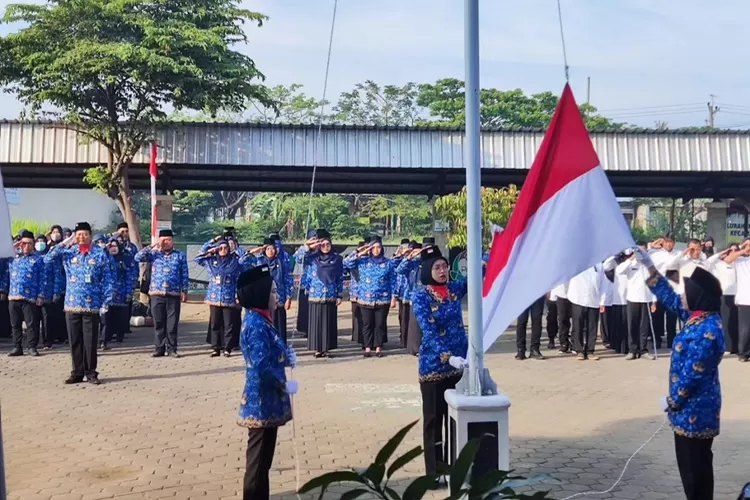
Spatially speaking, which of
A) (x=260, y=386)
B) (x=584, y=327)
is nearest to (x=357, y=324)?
(x=584, y=327)

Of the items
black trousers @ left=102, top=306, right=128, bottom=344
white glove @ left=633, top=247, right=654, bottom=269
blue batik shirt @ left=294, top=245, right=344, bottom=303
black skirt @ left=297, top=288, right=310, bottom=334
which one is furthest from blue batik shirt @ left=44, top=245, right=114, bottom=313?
white glove @ left=633, top=247, right=654, bottom=269

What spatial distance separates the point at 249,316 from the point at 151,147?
11.5 m

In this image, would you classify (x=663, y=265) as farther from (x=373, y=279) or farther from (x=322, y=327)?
(x=322, y=327)

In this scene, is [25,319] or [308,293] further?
[308,293]

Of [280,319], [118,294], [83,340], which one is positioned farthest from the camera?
[118,294]

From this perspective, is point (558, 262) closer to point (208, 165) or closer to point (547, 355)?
point (547, 355)

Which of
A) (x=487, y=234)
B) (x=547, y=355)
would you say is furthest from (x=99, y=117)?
(x=547, y=355)

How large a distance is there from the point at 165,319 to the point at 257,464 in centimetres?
725

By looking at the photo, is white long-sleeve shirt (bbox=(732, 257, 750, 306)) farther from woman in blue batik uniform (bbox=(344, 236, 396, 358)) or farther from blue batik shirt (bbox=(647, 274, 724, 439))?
blue batik shirt (bbox=(647, 274, 724, 439))

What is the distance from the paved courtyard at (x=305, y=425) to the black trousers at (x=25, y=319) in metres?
0.39

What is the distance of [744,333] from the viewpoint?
1216cm

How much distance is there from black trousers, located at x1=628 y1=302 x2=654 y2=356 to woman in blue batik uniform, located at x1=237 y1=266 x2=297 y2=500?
8.37 m

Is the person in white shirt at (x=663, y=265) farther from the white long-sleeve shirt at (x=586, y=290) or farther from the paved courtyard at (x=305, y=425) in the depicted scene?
the paved courtyard at (x=305, y=425)

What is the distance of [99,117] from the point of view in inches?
614
